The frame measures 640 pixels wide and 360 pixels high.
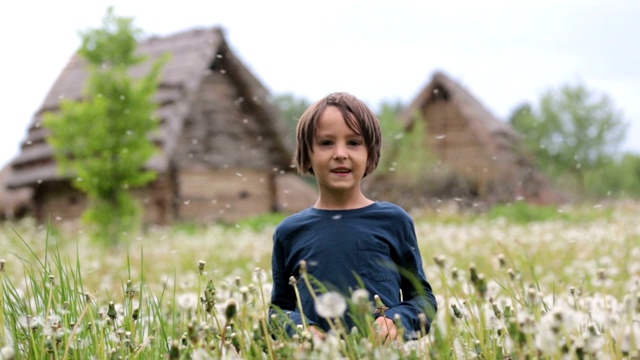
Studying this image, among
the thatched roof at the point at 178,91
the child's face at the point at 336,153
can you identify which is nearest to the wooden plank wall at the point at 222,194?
the thatched roof at the point at 178,91

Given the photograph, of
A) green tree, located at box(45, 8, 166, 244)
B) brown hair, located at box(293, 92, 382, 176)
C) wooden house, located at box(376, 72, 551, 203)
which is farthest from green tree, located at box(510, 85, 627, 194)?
brown hair, located at box(293, 92, 382, 176)

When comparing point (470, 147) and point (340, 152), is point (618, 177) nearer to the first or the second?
point (470, 147)

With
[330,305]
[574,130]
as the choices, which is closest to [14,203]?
[330,305]

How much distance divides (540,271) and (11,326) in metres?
5.39

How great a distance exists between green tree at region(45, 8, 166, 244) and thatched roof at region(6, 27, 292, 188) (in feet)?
13.5

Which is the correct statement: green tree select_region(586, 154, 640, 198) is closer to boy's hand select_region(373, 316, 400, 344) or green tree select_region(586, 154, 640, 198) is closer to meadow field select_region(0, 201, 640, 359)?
meadow field select_region(0, 201, 640, 359)

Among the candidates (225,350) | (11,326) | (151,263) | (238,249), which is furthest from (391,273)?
(238,249)

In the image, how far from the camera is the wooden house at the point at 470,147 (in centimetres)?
2505

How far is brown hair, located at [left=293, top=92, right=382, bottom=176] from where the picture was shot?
259cm

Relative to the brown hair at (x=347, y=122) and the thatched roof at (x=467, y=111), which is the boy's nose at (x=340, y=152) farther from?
the thatched roof at (x=467, y=111)

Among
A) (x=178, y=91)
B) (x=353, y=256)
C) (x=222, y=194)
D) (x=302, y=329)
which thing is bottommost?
(x=222, y=194)

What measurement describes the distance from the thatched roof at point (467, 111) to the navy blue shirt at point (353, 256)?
23.2 m

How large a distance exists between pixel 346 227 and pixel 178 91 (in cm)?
1810

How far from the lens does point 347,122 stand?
102 inches
